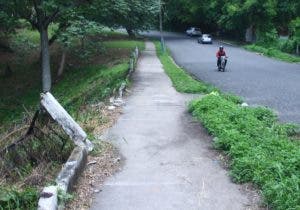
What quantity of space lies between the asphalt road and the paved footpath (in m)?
3.27

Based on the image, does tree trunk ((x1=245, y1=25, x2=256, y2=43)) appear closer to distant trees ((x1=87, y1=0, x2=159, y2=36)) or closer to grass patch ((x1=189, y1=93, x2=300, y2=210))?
distant trees ((x1=87, y1=0, x2=159, y2=36))

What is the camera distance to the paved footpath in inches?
259

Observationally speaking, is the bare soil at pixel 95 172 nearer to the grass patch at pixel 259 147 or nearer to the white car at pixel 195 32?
the grass patch at pixel 259 147

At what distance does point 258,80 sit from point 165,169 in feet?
49.2

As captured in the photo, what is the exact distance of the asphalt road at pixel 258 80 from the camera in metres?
15.2

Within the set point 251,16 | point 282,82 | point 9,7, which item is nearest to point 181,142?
point 282,82

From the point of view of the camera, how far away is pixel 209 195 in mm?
6801

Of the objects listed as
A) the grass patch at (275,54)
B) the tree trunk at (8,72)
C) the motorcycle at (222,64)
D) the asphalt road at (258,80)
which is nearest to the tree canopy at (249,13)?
the grass patch at (275,54)

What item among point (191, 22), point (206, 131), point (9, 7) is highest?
point (9, 7)

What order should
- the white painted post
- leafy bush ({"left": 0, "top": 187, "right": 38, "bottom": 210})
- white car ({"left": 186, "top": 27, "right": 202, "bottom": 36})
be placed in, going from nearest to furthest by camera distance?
leafy bush ({"left": 0, "top": 187, "right": 38, "bottom": 210}) → the white painted post → white car ({"left": 186, "top": 27, "right": 202, "bottom": 36})

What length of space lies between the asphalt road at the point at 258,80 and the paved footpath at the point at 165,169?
10.7 ft

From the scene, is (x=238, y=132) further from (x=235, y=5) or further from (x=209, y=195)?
(x=235, y=5)

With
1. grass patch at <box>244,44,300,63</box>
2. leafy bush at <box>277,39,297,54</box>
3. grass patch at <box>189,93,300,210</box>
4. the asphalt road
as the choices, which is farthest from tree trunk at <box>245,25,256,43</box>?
grass patch at <box>189,93,300,210</box>

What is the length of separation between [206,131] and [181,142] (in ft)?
3.33
